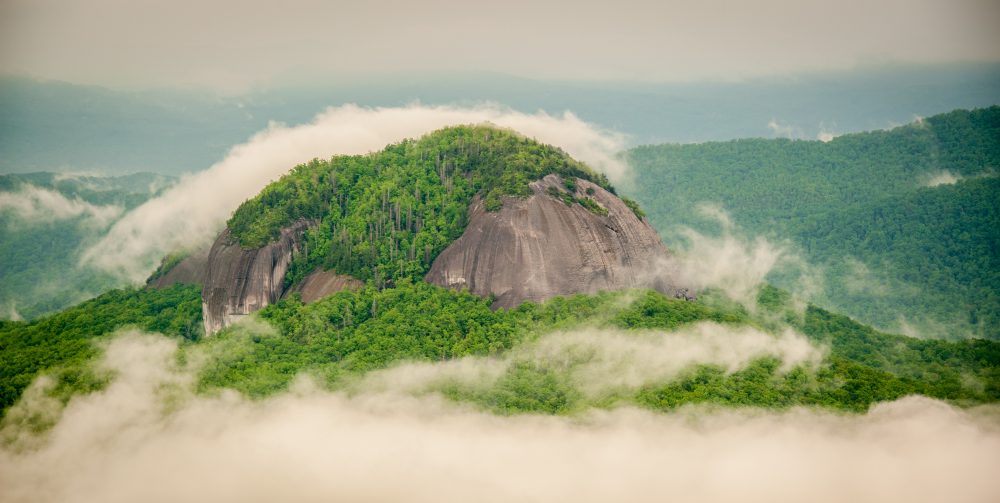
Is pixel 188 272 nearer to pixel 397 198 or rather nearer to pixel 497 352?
pixel 397 198

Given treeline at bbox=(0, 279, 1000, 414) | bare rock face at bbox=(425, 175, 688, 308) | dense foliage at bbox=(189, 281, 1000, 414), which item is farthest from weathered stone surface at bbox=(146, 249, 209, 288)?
bare rock face at bbox=(425, 175, 688, 308)

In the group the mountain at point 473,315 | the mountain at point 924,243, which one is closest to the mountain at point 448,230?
the mountain at point 473,315

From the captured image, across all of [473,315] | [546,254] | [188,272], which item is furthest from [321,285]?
[546,254]

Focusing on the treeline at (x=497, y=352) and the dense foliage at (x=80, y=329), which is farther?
the dense foliage at (x=80, y=329)

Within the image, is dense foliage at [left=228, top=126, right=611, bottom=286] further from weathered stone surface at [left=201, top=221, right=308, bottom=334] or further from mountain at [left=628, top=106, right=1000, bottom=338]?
mountain at [left=628, top=106, right=1000, bottom=338]

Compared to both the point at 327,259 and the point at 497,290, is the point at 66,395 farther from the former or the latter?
the point at 497,290

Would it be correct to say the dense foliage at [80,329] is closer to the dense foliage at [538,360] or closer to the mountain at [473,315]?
the mountain at [473,315]

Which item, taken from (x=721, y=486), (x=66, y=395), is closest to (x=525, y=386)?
(x=721, y=486)
